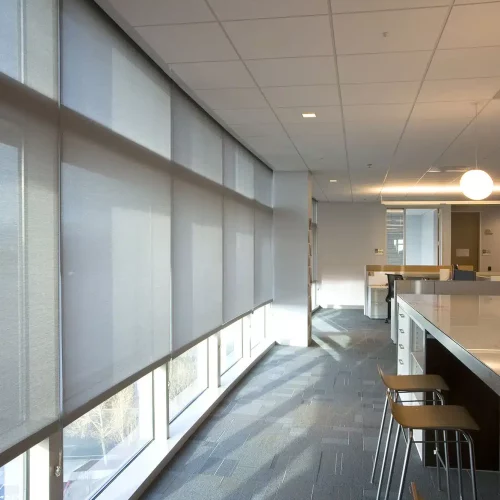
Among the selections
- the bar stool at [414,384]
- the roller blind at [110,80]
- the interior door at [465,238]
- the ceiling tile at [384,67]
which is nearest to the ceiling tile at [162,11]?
the roller blind at [110,80]

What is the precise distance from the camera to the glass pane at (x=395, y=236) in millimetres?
13766

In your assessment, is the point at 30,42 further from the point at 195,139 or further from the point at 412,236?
the point at 412,236

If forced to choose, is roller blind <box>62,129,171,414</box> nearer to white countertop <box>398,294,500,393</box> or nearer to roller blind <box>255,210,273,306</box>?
white countertop <box>398,294,500,393</box>

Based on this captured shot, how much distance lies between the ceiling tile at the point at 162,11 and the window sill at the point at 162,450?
8.41 feet

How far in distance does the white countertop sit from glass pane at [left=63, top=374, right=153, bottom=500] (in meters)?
1.86

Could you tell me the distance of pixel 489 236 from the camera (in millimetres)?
14094

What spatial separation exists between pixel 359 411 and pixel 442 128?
2.79 m

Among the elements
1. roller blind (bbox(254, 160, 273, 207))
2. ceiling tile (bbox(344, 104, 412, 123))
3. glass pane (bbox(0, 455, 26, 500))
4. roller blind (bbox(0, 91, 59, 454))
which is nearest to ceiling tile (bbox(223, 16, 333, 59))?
roller blind (bbox(0, 91, 59, 454))

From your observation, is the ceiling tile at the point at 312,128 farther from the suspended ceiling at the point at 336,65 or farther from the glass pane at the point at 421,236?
the glass pane at the point at 421,236

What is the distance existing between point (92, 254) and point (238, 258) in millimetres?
3519

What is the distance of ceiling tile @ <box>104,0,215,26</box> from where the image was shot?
2471mm

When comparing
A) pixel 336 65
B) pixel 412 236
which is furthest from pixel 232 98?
pixel 412 236

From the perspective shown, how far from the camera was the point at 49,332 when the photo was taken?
2.06 metres

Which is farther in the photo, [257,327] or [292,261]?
[292,261]
